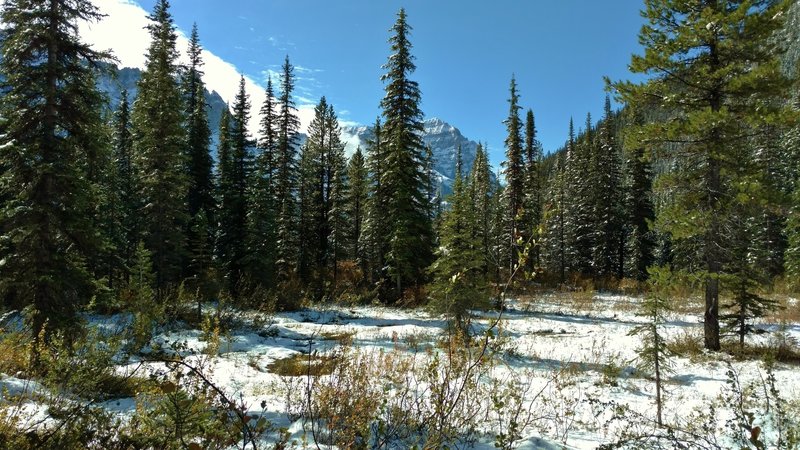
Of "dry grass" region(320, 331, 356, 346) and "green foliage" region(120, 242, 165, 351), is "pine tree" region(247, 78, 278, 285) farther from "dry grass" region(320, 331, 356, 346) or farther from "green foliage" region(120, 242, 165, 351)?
"dry grass" region(320, 331, 356, 346)

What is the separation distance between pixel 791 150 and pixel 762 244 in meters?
13.6

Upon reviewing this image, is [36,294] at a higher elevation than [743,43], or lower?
lower

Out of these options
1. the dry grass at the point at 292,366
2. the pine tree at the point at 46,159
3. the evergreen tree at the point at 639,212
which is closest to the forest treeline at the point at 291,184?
the pine tree at the point at 46,159

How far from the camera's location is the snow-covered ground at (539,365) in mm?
5152

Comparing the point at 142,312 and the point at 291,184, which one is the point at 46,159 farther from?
the point at 291,184

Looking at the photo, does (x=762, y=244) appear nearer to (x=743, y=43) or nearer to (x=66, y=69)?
(x=743, y=43)

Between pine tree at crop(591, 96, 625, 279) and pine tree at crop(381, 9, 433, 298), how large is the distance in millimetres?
20771

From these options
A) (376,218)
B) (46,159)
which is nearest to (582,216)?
(376,218)

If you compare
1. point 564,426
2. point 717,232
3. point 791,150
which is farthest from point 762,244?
point 564,426

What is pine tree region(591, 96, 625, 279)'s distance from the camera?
35000mm

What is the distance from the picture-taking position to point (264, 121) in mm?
29828

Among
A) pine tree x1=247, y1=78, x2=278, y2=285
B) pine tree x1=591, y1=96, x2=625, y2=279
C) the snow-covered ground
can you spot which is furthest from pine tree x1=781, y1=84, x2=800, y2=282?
pine tree x1=247, y1=78, x2=278, y2=285

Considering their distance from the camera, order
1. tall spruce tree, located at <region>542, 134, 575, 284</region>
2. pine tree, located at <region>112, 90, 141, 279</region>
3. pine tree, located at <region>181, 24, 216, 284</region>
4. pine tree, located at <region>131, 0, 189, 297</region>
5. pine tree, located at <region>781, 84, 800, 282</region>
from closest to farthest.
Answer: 1. pine tree, located at <region>781, 84, 800, 282</region>
2. pine tree, located at <region>131, 0, 189, 297</region>
3. pine tree, located at <region>112, 90, 141, 279</region>
4. pine tree, located at <region>181, 24, 216, 284</region>
5. tall spruce tree, located at <region>542, 134, 575, 284</region>

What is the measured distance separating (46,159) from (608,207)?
37.5 meters
